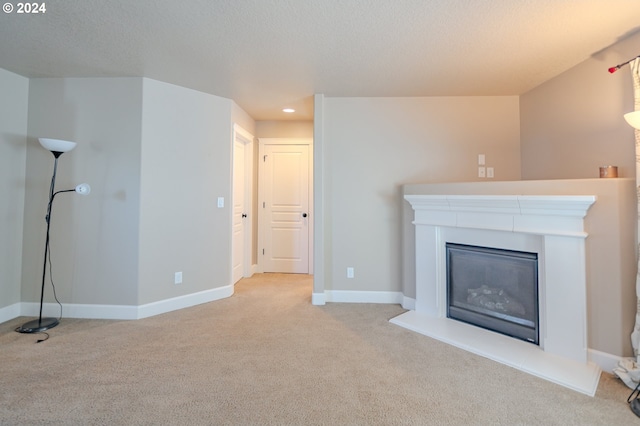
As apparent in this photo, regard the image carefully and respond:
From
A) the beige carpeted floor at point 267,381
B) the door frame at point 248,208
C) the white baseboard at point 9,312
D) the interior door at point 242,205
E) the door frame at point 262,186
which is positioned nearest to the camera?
the beige carpeted floor at point 267,381

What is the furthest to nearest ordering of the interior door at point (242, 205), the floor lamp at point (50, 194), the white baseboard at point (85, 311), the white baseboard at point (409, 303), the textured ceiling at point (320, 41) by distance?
the interior door at point (242, 205) → the white baseboard at point (409, 303) → the white baseboard at point (85, 311) → the floor lamp at point (50, 194) → the textured ceiling at point (320, 41)

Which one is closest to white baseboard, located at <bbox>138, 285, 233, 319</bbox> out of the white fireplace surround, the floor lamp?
the floor lamp

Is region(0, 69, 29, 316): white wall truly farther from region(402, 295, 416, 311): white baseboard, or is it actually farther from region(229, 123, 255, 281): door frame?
region(402, 295, 416, 311): white baseboard

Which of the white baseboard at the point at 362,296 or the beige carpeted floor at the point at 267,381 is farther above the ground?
the white baseboard at the point at 362,296

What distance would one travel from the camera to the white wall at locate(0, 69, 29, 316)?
8.69 feet

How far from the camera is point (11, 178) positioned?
107 inches

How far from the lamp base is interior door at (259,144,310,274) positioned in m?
2.53

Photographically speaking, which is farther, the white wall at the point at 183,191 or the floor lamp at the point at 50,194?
the white wall at the point at 183,191

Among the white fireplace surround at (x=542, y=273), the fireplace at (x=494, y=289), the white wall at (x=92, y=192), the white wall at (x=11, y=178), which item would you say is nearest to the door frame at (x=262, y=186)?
the white wall at (x=92, y=192)

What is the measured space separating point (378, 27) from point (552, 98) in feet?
6.54

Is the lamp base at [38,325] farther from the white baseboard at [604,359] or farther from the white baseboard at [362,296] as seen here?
the white baseboard at [604,359]

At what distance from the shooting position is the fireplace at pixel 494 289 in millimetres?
2242

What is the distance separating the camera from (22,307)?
278 centimetres

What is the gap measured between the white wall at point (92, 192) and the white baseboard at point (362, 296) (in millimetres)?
2033
